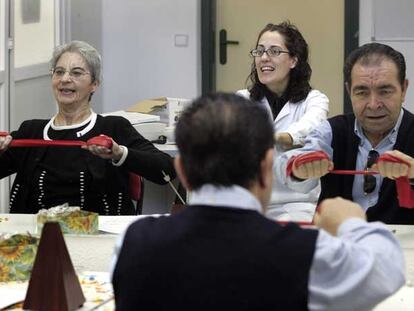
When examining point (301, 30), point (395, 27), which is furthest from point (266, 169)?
point (301, 30)

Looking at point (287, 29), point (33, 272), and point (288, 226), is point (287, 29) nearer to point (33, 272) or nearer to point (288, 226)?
point (33, 272)

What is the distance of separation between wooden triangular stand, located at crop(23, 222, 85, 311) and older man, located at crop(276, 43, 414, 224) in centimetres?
72

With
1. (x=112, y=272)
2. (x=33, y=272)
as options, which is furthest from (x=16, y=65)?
(x=112, y=272)

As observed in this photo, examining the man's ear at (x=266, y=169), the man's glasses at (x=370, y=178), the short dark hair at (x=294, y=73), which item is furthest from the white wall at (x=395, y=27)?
the man's ear at (x=266, y=169)

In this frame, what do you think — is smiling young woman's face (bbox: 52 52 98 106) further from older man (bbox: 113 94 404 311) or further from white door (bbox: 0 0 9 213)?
older man (bbox: 113 94 404 311)

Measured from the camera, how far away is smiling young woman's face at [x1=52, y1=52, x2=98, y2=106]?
110 inches

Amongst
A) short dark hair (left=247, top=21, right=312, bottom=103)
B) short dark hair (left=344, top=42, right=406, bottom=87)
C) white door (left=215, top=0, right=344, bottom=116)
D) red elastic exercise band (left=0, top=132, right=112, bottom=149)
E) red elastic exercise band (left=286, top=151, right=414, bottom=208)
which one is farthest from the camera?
white door (left=215, top=0, right=344, bottom=116)

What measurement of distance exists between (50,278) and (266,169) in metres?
0.70

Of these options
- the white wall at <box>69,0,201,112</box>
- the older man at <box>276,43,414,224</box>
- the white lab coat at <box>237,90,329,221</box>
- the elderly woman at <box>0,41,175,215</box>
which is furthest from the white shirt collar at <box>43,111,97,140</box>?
the white wall at <box>69,0,201,112</box>

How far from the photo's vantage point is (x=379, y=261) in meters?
1.25

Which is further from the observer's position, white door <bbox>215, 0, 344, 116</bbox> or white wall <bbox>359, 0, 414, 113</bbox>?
white door <bbox>215, 0, 344, 116</bbox>

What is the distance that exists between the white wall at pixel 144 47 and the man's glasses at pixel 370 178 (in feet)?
10.8

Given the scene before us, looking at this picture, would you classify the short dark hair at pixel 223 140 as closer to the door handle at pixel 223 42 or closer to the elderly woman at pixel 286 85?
the elderly woman at pixel 286 85

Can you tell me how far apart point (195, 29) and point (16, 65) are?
1655 mm
